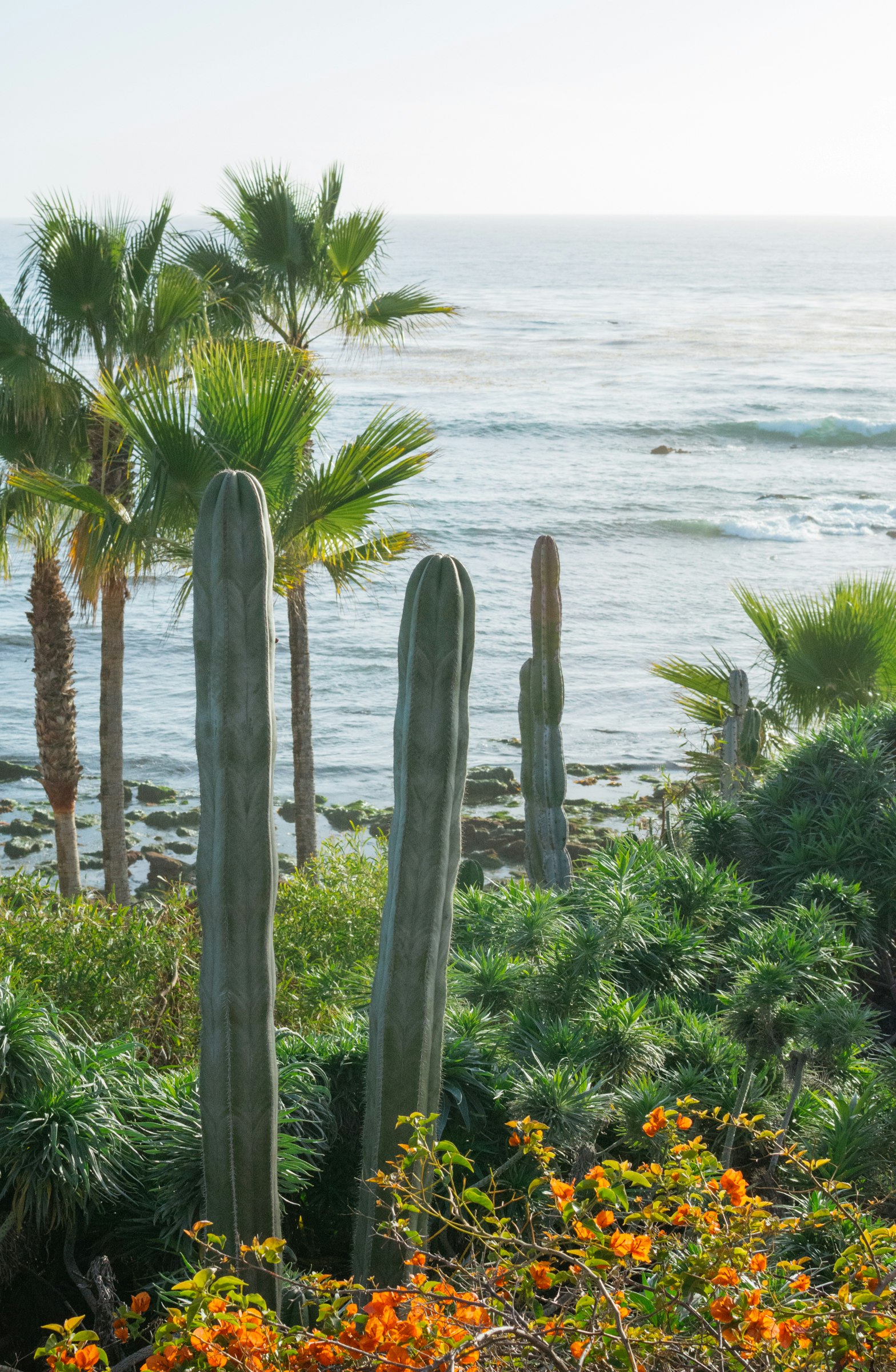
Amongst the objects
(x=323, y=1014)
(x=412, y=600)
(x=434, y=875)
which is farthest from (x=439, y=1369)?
(x=323, y=1014)

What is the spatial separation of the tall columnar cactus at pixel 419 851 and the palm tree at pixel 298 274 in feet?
19.0

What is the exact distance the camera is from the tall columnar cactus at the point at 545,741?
858 cm

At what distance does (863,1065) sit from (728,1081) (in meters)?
0.71

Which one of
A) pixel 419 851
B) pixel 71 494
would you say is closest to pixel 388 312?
pixel 71 494

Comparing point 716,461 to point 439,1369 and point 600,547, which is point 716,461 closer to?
point 600,547

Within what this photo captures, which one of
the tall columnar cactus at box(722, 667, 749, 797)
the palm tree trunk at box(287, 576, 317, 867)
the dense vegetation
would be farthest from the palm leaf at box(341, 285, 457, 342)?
the dense vegetation

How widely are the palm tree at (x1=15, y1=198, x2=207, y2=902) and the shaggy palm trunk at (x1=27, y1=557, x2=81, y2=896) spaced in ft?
1.62

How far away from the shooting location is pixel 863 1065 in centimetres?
560

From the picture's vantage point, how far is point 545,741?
8594 millimetres

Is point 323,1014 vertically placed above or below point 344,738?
above

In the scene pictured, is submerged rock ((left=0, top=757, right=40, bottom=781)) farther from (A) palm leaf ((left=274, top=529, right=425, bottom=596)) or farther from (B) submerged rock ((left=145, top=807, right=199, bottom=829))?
(A) palm leaf ((left=274, top=529, right=425, bottom=596))

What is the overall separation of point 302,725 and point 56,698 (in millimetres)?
2254

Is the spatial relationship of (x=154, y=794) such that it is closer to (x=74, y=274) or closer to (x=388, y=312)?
(x=388, y=312)

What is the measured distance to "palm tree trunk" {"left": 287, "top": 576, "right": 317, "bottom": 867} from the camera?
1059cm
